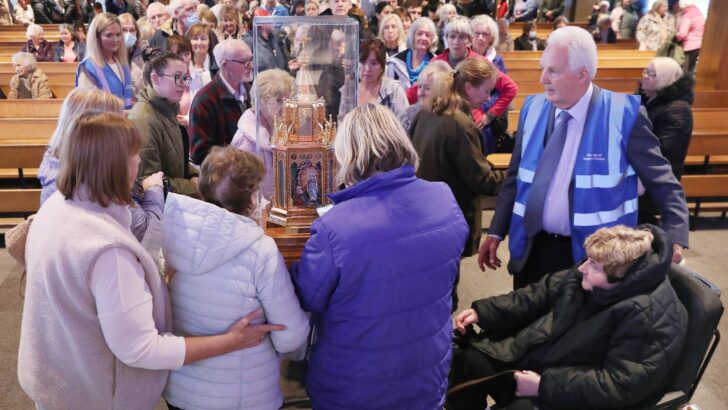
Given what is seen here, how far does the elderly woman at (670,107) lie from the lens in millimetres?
3779

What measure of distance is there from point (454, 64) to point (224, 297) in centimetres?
340

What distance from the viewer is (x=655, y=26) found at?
9484 mm

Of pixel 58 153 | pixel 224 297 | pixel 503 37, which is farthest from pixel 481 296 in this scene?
pixel 503 37

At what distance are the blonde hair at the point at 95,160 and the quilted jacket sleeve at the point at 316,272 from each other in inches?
19.7

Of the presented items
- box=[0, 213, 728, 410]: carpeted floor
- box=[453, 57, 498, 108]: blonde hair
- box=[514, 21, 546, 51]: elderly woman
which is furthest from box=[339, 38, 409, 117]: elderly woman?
box=[514, 21, 546, 51]: elderly woman

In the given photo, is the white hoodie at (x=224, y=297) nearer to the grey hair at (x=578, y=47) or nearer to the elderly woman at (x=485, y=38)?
the grey hair at (x=578, y=47)

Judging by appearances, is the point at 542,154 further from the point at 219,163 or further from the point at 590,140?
the point at 219,163

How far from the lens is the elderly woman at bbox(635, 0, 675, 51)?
9438mm

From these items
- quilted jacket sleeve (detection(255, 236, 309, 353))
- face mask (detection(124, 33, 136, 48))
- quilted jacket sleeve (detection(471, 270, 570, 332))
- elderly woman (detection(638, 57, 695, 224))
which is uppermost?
face mask (detection(124, 33, 136, 48))

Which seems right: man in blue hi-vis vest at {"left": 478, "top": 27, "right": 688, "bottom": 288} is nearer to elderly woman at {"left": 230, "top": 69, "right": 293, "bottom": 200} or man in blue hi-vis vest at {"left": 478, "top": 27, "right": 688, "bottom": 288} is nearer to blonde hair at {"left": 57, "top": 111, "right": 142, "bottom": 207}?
elderly woman at {"left": 230, "top": 69, "right": 293, "bottom": 200}

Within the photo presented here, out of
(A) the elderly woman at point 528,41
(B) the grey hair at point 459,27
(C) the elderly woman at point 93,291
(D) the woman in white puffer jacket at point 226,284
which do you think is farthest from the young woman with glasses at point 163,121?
(A) the elderly woman at point 528,41

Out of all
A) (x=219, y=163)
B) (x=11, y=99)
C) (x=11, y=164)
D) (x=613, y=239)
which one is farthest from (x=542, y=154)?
(x=11, y=99)

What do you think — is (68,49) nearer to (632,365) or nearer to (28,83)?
(28,83)

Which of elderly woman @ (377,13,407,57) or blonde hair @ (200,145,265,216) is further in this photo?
elderly woman @ (377,13,407,57)
